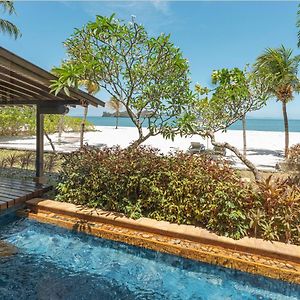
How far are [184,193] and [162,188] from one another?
0.53 meters

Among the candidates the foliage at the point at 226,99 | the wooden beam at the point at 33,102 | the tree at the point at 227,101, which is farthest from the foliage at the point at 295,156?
the wooden beam at the point at 33,102

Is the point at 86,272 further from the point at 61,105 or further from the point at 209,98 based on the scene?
the point at 209,98

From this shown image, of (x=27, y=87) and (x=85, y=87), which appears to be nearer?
(x=27, y=87)

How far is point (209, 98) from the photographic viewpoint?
7.15m

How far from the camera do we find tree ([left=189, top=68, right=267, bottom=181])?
264 inches

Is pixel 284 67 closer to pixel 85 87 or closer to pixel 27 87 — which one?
pixel 85 87

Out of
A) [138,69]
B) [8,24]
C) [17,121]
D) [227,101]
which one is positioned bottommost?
[227,101]

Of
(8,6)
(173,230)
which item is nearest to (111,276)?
(173,230)

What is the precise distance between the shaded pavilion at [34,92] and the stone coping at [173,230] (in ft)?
6.78

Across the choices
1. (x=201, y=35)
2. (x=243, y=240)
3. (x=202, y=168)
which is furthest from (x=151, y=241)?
(x=201, y=35)

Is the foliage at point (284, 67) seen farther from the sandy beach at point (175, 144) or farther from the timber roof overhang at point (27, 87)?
the timber roof overhang at point (27, 87)

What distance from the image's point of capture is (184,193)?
18.0 feet

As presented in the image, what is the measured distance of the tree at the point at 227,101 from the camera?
22.0 feet

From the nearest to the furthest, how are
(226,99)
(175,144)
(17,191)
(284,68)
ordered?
(17,191)
(226,99)
(284,68)
(175,144)
